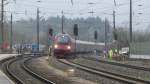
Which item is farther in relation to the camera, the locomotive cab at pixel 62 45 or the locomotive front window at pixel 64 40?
the locomotive front window at pixel 64 40

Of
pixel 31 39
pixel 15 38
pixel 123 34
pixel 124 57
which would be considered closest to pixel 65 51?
pixel 124 57

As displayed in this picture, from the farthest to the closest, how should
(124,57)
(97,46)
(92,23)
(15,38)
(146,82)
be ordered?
(15,38) → (92,23) → (97,46) → (124,57) → (146,82)

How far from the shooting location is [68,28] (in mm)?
160375

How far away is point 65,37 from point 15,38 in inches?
4337

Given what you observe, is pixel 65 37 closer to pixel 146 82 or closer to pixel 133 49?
pixel 133 49

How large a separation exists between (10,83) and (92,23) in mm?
130476

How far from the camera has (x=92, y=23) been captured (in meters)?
154

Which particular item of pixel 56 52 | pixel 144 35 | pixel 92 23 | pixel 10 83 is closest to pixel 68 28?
pixel 92 23

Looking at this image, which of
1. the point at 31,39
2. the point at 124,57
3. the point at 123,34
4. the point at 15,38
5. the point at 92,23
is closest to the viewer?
the point at 124,57

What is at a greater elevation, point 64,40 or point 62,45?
point 64,40

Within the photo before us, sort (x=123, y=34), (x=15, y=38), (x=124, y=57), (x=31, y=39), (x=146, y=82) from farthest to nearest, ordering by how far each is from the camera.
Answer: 1. (x=31, y=39)
2. (x=15, y=38)
3. (x=123, y=34)
4. (x=124, y=57)
5. (x=146, y=82)

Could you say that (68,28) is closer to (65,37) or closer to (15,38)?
(15,38)

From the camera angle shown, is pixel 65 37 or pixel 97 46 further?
pixel 97 46

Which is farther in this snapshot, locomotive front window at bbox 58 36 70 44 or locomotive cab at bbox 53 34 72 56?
locomotive front window at bbox 58 36 70 44
